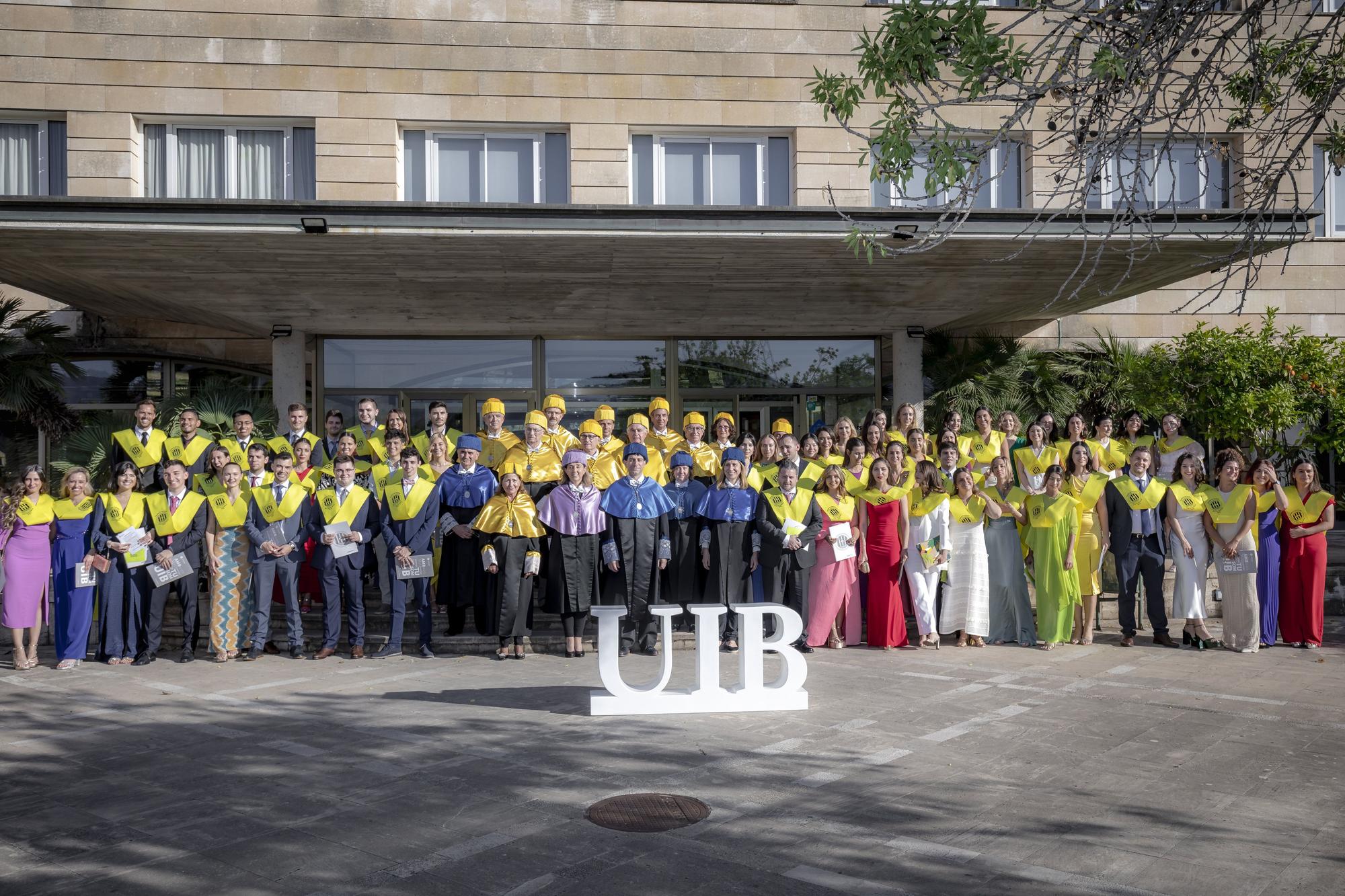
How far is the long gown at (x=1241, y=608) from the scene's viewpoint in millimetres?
10883

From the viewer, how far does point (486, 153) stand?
1800cm

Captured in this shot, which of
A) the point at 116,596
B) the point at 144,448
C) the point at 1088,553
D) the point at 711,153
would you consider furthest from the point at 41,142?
the point at 1088,553

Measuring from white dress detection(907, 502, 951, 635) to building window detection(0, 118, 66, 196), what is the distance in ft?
47.8

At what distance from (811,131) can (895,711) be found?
1245 cm

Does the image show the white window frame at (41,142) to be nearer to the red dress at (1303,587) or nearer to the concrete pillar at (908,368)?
the concrete pillar at (908,368)

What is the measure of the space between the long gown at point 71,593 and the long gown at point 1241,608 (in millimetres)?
11455

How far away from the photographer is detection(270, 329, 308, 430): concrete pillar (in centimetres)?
1728

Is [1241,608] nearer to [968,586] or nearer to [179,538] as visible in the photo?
[968,586]

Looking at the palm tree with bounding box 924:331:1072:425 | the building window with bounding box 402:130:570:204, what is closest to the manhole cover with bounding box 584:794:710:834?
the palm tree with bounding box 924:331:1072:425

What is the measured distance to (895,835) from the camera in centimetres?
543

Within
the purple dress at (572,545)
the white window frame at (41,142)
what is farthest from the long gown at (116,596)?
the white window frame at (41,142)

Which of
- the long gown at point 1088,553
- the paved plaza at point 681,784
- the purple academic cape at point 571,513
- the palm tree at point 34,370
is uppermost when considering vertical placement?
the palm tree at point 34,370

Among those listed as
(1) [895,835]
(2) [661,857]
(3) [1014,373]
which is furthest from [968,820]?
(3) [1014,373]

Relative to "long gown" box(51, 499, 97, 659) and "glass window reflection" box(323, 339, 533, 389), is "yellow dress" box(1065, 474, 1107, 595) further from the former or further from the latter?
"glass window reflection" box(323, 339, 533, 389)
